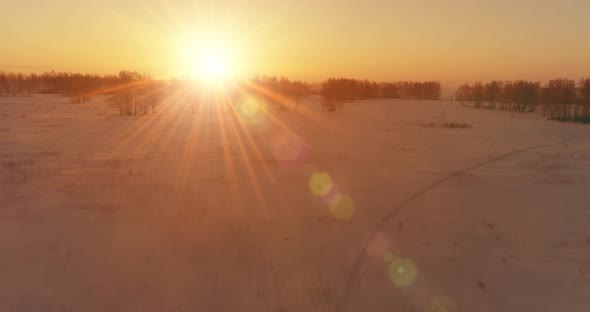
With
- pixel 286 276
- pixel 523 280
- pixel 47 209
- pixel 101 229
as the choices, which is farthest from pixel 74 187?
pixel 523 280

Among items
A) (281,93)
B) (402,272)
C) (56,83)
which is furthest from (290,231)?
(56,83)

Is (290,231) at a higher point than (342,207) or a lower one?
lower

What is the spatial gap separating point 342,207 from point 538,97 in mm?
29802

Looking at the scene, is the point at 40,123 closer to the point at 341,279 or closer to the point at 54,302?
the point at 54,302

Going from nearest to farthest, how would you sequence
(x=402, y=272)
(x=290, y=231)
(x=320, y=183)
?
(x=402, y=272)
(x=290, y=231)
(x=320, y=183)

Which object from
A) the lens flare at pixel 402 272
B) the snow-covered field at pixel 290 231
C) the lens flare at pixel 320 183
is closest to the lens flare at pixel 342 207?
the snow-covered field at pixel 290 231

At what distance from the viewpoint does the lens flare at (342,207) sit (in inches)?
224

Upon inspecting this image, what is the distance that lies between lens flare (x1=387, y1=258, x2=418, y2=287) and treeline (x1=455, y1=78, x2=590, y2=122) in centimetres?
2318

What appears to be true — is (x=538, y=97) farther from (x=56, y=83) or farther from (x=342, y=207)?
(x=56, y=83)

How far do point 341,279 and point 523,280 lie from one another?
222 cm

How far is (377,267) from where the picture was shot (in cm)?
422

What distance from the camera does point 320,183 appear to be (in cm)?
729

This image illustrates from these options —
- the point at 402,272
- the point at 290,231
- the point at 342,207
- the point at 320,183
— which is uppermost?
the point at 320,183

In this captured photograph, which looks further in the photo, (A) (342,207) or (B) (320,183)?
(B) (320,183)
